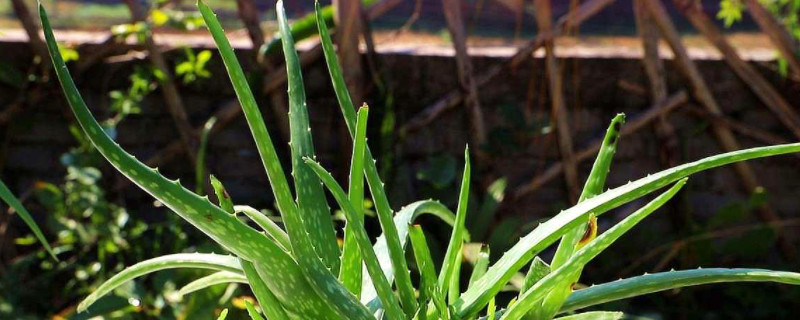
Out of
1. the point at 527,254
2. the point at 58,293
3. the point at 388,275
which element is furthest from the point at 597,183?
the point at 58,293

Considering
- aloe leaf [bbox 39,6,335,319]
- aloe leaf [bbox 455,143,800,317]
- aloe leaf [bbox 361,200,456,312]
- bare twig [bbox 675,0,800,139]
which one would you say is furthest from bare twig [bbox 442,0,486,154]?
aloe leaf [bbox 39,6,335,319]

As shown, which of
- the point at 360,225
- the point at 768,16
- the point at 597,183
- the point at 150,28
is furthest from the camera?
the point at 768,16

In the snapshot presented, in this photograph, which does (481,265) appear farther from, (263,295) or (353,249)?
(263,295)

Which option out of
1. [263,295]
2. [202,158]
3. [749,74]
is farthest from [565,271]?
[749,74]

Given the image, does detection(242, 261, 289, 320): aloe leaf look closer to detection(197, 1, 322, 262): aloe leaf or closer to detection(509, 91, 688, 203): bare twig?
detection(197, 1, 322, 262): aloe leaf

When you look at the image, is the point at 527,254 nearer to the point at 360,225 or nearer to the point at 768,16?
the point at 360,225

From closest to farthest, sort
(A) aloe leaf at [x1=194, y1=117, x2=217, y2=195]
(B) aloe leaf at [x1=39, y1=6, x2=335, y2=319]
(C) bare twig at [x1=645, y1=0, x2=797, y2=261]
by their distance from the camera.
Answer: (B) aloe leaf at [x1=39, y1=6, x2=335, y2=319] < (A) aloe leaf at [x1=194, y1=117, x2=217, y2=195] < (C) bare twig at [x1=645, y1=0, x2=797, y2=261]

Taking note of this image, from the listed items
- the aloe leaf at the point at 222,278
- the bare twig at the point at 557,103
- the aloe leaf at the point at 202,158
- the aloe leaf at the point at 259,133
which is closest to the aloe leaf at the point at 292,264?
the aloe leaf at the point at 259,133
